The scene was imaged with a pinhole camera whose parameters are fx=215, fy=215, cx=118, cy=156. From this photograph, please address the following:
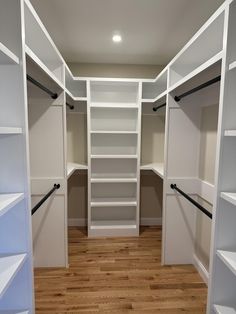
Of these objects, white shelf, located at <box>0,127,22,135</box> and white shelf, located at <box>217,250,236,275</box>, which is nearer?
white shelf, located at <box>0,127,22,135</box>

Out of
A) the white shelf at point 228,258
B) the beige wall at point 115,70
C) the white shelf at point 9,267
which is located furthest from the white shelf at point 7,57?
the beige wall at point 115,70

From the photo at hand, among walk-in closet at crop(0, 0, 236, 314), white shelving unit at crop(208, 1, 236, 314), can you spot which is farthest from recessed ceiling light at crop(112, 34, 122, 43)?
white shelving unit at crop(208, 1, 236, 314)

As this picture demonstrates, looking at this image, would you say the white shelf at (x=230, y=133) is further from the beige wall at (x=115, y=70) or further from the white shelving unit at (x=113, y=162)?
the beige wall at (x=115, y=70)

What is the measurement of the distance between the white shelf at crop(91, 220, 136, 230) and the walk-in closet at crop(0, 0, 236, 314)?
3 cm

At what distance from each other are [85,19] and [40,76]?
2.25 feet

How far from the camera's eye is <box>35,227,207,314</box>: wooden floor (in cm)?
186

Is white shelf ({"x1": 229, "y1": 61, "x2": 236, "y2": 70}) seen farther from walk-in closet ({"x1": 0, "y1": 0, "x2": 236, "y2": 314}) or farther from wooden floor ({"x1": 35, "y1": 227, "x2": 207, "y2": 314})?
wooden floor ({"x1": 35, "y1": 227, "x2": 207, "y2": 314})

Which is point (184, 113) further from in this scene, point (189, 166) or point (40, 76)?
point (40, 76)

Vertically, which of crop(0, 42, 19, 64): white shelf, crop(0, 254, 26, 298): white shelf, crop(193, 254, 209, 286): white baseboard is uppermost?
crop(0, 42, 19, 64): white shelf

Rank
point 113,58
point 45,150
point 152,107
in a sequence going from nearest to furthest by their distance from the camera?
point 45,150 < point 113,58 < point 152,107

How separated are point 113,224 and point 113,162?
36.7 inches

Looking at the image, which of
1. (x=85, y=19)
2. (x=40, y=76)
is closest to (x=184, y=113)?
(x=85, y=19)

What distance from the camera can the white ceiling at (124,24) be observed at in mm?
1812

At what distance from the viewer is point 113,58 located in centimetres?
303
